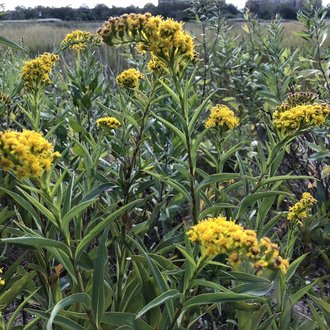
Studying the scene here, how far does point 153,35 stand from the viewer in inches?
54.2

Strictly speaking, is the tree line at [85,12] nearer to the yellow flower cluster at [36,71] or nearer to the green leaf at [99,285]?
the yellow flower cluster at [36,71]

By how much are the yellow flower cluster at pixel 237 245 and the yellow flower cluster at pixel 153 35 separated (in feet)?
1.88

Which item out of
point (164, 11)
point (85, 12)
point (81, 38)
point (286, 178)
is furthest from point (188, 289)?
point (85, 12)

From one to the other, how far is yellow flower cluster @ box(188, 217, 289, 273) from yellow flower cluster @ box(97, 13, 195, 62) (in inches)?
22.5

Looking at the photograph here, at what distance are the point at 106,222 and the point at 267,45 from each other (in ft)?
7.49

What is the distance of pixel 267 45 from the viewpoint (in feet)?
10.1

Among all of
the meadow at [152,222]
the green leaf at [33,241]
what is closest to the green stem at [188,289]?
the meadow at [152,222]

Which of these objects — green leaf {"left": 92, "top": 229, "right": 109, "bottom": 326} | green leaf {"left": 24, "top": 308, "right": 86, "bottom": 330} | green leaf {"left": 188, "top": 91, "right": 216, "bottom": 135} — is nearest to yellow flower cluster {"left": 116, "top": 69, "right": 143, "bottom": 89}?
green leaf {"left": 188, "top": 91, "right": 216, "bottom": 135}

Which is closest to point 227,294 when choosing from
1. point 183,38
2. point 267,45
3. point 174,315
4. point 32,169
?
point 174,315

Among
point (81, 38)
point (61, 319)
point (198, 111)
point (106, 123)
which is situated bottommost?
point (61, 319)

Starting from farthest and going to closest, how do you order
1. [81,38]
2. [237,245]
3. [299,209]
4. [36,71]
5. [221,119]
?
[81,38], [36,71], [221,119], [299,209], [237,245]

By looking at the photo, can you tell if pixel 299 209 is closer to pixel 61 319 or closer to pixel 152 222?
pixel 152 222

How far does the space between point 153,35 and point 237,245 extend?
67 cm

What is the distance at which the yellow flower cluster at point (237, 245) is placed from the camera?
91 centimetres
